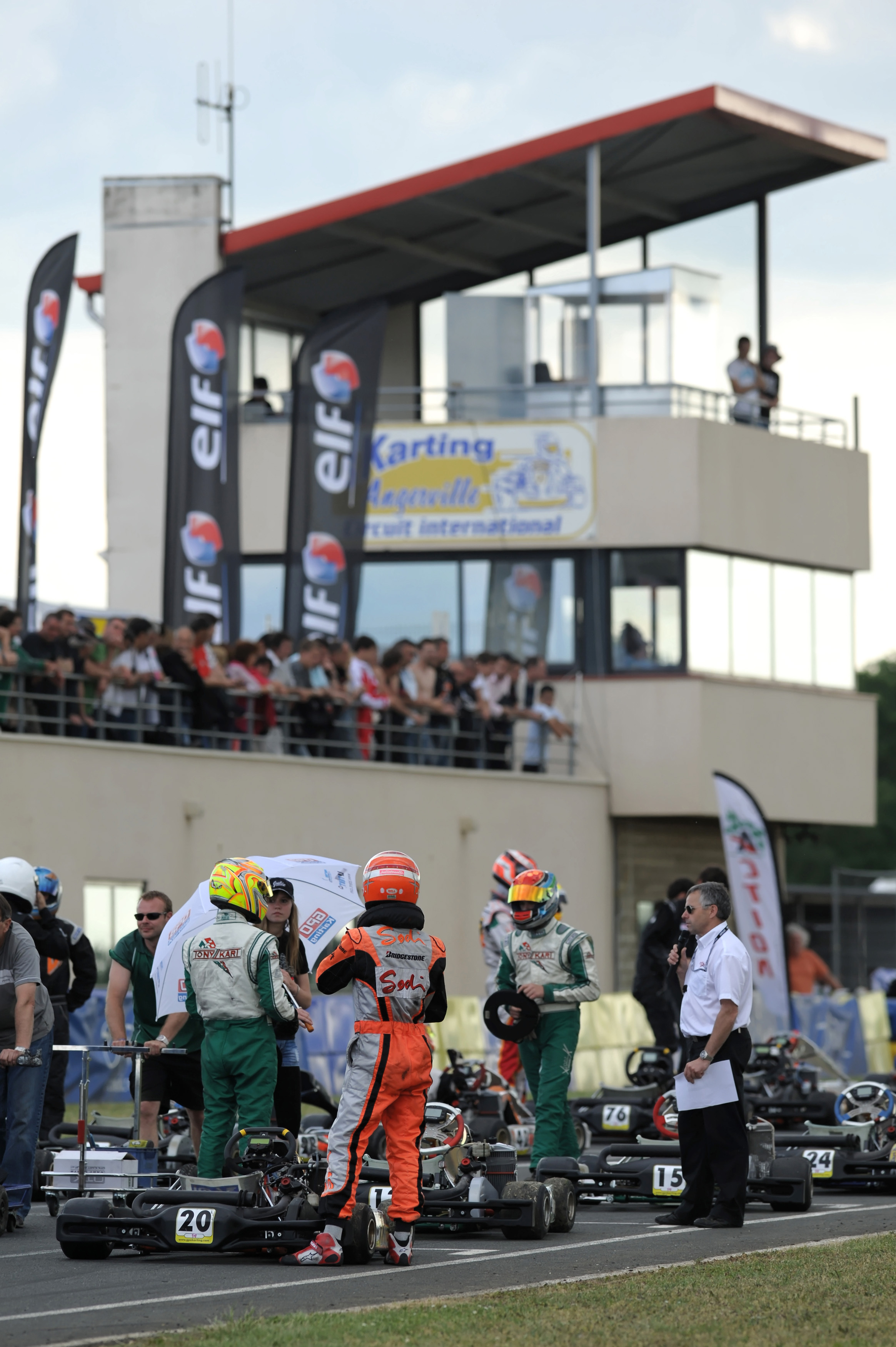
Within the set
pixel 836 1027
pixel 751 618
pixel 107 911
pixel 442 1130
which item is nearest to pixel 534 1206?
pixel 442 1130

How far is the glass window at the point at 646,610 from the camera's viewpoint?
32344 millimetres

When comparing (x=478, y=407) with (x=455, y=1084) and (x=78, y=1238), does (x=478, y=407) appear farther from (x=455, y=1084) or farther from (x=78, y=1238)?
(x=78, y=1238)

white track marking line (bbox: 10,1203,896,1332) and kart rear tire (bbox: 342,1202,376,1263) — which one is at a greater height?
kart rear tire (bbox: 342,1202,376,1263)

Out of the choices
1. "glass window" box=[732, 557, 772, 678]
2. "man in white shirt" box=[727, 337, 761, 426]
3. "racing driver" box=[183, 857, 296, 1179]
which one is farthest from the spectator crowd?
"racing driver" box=[183, 857, 296, 1179]

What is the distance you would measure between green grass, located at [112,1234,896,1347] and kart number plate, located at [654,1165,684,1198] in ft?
10.2

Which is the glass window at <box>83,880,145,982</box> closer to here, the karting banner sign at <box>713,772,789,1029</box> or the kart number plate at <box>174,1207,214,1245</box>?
the karting banner sign at <box>713,772,789,1029</box>

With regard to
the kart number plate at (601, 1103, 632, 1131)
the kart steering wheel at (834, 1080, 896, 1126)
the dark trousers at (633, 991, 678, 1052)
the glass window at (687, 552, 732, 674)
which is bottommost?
the kart number plate at (601, 1103, 632, 1131)

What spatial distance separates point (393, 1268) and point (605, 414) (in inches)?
914

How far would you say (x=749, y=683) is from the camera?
3294 centimetres

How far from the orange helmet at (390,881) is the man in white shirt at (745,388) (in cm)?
2318

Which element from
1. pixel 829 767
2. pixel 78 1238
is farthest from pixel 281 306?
pixel 78 1238

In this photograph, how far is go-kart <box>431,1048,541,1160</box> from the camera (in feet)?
50.8

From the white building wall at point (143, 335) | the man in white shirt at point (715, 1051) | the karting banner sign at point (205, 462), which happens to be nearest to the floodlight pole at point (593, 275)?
the white building wall at point (143, 335)

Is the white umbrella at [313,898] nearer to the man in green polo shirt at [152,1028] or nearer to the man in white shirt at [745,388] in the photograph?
the man in green polo shirt at [152,1028]
